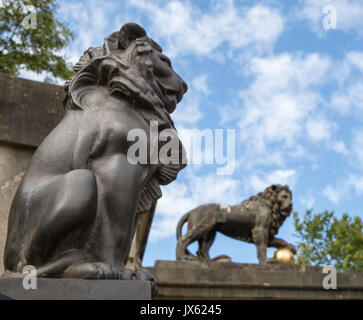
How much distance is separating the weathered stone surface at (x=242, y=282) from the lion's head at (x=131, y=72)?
4130mm

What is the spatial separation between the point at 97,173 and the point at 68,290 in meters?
0.61

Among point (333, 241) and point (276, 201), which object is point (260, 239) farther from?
point (333, 241)

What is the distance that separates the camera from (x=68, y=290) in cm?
211

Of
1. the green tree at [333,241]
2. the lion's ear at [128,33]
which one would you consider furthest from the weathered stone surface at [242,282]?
the green tree at [333,241]

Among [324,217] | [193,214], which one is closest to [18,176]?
[193,214]

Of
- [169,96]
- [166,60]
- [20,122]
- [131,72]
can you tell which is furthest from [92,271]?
[20,122]

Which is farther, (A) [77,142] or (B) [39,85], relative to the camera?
(B) [39,85]

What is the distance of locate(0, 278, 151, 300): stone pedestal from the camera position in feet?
6.78

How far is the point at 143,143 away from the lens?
8.63ft

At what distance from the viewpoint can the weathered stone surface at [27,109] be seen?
3.88 m
